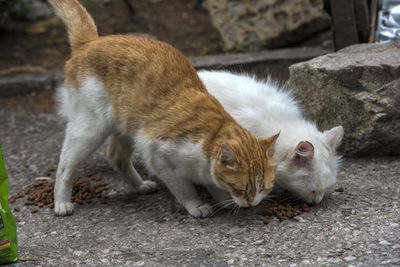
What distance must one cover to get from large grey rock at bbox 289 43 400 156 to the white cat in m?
0.29

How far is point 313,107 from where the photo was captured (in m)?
4.61

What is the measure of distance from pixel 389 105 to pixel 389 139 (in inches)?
12.3

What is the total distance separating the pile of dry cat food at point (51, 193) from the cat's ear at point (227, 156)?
4.74ft

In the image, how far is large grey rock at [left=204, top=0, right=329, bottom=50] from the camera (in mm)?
6926

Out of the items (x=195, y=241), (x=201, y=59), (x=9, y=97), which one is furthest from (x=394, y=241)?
(x=9, y=97)

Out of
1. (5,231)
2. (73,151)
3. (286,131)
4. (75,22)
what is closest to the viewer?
(5,231)

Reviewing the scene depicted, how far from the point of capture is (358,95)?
4363mm

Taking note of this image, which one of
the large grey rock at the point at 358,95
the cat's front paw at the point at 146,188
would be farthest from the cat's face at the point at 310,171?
the cat's front paw at the point at 146,188

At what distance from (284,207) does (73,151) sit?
1.64 meters

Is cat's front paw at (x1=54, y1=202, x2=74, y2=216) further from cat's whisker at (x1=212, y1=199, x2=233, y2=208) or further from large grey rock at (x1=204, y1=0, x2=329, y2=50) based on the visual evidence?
large grey rock at (x1=204, y1=0, x2=329, y2=50)

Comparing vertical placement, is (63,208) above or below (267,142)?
below

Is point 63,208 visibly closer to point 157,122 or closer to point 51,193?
point 51,193

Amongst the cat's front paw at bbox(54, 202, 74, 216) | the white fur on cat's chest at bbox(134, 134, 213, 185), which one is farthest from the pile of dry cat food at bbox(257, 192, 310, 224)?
the cat's front paw at bbox(54, 202, 74, 216)

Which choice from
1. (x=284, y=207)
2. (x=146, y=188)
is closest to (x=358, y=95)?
(x=284, y=207)
